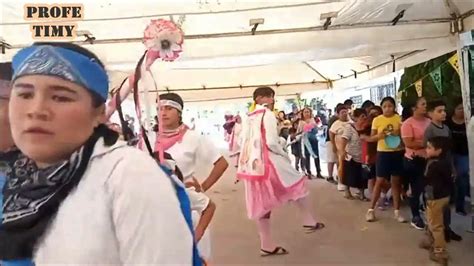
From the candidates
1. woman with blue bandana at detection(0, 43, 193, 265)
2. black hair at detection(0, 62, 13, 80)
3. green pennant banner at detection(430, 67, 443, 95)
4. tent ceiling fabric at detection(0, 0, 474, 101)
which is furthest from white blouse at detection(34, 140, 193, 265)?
green pennant banner at detection(430, 67, 443, 95)

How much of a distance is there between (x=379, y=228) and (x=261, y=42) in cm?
126

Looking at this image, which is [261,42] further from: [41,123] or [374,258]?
[41,123]

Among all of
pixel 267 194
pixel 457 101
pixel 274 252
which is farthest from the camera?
pixel 457 101

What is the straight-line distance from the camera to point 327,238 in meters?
2.52

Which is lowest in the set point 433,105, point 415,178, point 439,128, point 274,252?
point 274,252

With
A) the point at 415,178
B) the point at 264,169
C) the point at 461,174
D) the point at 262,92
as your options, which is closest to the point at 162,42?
the point at 262,92

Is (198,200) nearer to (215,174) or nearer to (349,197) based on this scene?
(215,174)

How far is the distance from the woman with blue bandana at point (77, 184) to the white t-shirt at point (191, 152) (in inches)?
20.1

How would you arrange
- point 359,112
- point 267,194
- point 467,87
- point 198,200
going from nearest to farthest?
point 198,200 < point 467,87 < point 267,194 < point 359,112

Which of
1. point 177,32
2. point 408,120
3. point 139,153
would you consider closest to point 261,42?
point 177,32

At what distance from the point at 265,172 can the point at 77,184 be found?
147cm

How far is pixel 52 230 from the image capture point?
0.78m

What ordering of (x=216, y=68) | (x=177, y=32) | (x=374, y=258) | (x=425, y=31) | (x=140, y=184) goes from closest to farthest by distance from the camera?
1. (x=140, y=184)
2. (x=177, y=32)
3. (x=216, y=68)
4. (x=425, y=31)
5. (x=374, y=258)

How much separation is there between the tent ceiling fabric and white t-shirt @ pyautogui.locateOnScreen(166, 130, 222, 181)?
0.44ft
